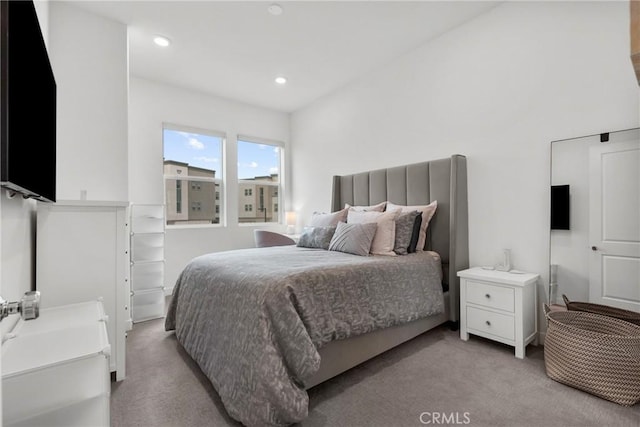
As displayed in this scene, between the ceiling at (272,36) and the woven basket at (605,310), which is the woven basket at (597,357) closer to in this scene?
the woven basket at (605,310)

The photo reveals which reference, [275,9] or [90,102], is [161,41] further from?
[275,9]

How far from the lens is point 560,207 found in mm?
2209

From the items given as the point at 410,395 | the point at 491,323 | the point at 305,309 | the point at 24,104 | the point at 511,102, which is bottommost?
the point at 410,395

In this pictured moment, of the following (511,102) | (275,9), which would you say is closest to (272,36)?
(275,9)

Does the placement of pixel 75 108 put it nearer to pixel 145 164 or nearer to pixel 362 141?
pixel 145 164

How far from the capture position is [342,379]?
1.88 metres

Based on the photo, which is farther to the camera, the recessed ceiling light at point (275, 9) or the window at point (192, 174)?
the window at point (192, 174)

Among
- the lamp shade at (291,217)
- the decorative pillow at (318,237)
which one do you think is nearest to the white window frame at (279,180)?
the lamp shade at (291,217)

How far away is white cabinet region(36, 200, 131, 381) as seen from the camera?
1.76 meters

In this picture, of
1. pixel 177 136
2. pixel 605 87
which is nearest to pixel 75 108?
pixel 177 136

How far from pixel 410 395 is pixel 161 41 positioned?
3.75 m

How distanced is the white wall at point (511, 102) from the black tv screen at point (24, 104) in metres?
2.98

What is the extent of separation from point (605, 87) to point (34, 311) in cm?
320

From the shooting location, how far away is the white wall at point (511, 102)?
2.07 m
